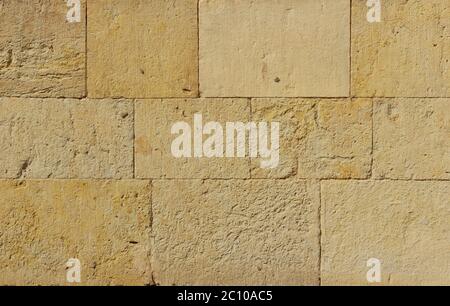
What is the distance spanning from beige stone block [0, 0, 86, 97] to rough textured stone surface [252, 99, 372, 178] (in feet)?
4.52

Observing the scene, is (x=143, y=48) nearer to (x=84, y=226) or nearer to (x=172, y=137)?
(x=172, y=137)

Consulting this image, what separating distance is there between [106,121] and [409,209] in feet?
7.57

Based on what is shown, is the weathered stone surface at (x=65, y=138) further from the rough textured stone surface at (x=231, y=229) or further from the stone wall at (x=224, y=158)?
the rough textured stone surface at (x=231, y=229)

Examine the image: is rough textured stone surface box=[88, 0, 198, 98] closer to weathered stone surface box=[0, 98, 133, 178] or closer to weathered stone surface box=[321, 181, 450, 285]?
weathered stone surface box=[0, 98, 133, 178]

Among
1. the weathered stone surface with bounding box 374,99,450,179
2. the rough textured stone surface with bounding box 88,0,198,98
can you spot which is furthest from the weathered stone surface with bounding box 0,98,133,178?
the weathered stone surface with bounding box 374,99,450,179

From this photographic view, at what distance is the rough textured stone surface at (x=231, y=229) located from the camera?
14.0 ft

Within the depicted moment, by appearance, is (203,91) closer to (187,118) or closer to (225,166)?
(187,118)

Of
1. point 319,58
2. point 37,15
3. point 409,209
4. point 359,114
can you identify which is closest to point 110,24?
point 37,15

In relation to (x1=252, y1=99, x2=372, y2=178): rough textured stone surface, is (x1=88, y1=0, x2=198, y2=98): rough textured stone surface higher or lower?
higher

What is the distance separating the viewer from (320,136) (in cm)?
426

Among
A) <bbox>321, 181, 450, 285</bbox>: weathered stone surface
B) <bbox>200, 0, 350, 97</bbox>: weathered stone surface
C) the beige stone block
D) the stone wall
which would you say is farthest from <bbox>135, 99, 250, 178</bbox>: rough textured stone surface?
<bbox>321, 181, 450, 285</bbox>: weathered stone surface

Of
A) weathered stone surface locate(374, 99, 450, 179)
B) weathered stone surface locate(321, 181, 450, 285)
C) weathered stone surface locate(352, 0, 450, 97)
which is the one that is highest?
weathered stone surface locate(352, 0, 450, 97)

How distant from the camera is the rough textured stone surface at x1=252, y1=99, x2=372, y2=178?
13.9 feet

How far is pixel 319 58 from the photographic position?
425 cm
